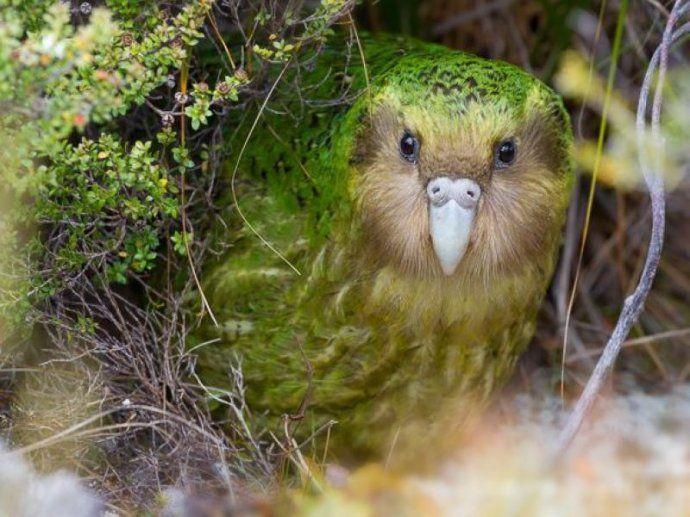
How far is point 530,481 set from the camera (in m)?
2.28

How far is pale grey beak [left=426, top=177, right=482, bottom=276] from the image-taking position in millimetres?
2215

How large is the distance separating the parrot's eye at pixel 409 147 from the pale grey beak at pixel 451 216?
96 mm

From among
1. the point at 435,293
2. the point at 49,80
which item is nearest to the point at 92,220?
the point at 49,80

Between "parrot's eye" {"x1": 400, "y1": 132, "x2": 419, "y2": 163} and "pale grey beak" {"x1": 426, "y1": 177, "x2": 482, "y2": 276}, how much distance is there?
0.10 meters

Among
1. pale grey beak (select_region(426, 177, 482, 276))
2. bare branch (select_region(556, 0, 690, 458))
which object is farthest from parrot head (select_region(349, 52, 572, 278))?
bare branch (select_region(556, 0, 690, 458))

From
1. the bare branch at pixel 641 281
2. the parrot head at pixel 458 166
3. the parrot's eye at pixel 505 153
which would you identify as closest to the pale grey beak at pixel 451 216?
the parrot head at pixel 458 166

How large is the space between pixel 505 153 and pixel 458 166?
13 cm

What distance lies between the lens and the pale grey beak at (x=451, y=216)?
7.27ft

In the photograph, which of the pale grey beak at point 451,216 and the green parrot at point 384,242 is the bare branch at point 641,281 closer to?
the green parrot at point 384,242

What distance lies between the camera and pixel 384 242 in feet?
7.95

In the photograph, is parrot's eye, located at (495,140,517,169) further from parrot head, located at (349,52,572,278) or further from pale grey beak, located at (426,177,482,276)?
pale grey beak, located at (426,177,482,276)

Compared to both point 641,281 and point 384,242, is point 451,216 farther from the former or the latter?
point 641,281

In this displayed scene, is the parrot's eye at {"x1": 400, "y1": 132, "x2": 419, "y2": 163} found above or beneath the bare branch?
above

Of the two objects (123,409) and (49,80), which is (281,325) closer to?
(123,409)
